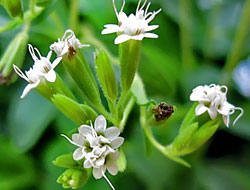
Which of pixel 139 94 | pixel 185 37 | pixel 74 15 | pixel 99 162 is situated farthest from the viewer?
pixel 185 37

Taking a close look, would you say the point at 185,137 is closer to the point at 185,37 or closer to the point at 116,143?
the point at 116,143

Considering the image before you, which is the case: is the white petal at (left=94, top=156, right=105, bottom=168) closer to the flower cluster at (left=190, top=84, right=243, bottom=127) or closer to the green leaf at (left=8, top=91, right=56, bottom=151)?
the flower cluster at (left=190, top=84, right=243, bottom=127)

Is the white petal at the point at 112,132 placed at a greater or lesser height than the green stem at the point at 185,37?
greater

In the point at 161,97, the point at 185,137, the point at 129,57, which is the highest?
the point at 129,57

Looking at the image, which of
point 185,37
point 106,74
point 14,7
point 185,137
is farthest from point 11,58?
point 185,37

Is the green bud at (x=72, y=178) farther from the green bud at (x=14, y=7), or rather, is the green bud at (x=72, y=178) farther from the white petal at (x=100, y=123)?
the green bud at (x=14, y=7)

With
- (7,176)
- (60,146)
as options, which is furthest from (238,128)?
(7,176)

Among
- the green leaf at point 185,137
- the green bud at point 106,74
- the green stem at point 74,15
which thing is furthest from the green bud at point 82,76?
the green stem at point 74,15

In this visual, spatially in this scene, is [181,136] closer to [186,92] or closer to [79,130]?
[79,130]
